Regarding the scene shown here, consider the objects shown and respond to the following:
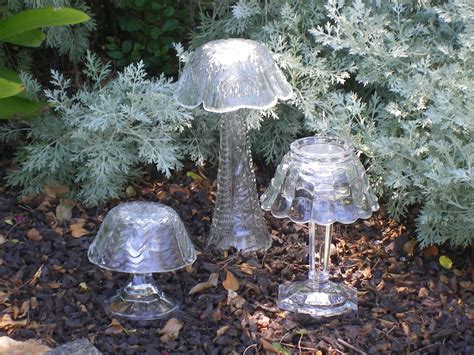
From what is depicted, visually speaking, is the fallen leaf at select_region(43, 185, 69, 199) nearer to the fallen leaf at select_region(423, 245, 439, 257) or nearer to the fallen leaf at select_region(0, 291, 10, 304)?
the fallen leaf at select_region(0, 291, 10, 304)

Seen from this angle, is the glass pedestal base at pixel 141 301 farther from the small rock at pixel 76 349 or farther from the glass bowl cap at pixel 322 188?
the glass bowl cap at pixel 322 188

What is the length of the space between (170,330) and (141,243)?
30 cm

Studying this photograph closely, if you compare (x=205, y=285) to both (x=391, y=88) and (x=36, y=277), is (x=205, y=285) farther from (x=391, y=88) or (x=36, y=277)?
(x=391, y=88)

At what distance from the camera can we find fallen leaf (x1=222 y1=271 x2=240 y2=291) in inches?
122

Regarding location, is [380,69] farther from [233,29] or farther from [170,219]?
[170,219]

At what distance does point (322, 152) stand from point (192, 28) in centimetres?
168

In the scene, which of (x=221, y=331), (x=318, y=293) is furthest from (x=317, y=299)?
(x=221, y=331)

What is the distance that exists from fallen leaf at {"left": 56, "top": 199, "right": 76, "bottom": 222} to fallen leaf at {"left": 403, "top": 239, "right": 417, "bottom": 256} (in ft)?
4.54

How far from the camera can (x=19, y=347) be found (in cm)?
269

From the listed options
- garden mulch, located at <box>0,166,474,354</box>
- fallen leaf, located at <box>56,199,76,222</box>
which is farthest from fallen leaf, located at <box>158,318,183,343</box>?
fallen leaf, located at <box>56,199,76,222</box>

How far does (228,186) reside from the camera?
333 centimetres

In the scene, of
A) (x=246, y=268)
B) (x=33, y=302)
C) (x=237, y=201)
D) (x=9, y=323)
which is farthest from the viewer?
(x=237, y=201)

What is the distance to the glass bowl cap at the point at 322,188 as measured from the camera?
9.28 feet

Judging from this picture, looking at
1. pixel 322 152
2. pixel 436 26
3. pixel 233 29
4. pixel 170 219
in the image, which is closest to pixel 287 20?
pixel 233 29
